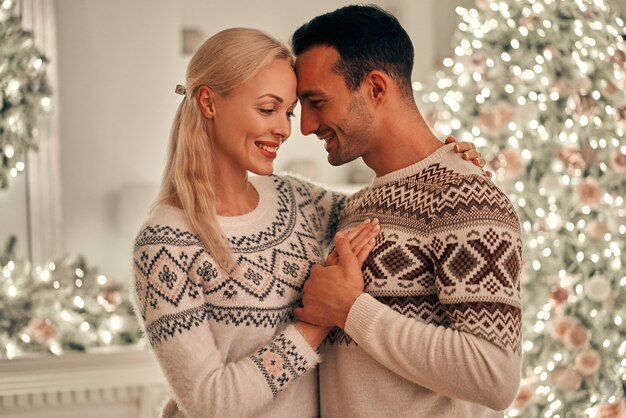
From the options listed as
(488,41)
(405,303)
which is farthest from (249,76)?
(488,41)

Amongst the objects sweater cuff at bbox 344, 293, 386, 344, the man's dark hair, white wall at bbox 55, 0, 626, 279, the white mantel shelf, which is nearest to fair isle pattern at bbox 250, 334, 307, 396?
sweater cuff at bbox 344, 293, 386, 344

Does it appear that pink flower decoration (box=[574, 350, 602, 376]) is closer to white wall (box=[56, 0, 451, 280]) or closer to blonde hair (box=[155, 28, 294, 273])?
blonde hair (box=[155, 28, 294, 273])

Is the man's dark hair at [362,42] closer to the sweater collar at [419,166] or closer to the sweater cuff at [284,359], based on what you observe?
the sweater collar at [419,166]

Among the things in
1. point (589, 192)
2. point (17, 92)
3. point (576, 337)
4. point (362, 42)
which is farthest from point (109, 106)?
point (362, 42)

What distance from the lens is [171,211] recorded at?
5.98 feet

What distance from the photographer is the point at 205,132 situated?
75.4 inches

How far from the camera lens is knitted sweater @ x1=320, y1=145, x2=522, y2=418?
5.41 ft

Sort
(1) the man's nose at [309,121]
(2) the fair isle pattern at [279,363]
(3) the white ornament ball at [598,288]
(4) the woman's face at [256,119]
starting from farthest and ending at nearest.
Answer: (3) the white ornament ball at [598,288] → (1) the man's nose at [309,121] → (4) the woman's face at [256,119] → (2) the fair isle pattern at [279,363]

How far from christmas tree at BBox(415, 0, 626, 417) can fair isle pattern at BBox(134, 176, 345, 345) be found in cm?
162

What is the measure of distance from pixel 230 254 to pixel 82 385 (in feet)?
6.60

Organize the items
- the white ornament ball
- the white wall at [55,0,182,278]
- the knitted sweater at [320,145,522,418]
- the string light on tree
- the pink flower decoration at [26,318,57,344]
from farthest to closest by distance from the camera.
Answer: the white wall at [55,0,182,278]
the string light on tree
the pink flower decoration at [26,318,57,344]
the white ornament ball
the knitted sweater at [320,145,522,418]

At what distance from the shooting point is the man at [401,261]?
1655 millimetres

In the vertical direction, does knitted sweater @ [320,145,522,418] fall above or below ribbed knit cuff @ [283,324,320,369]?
above

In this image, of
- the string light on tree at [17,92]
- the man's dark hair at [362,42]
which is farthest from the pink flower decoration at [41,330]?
the man's dark hair at [362,42]
